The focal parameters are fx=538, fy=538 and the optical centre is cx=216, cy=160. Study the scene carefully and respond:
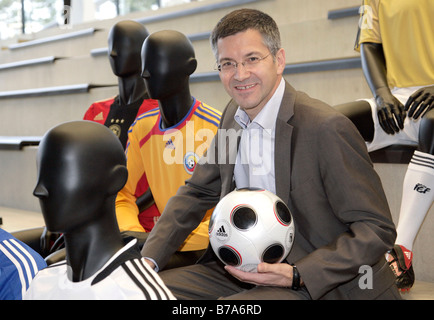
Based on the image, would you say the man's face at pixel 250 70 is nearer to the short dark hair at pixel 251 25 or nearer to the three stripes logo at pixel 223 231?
the short dark hair at pixel 251 25

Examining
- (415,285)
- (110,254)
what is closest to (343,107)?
(415,285)

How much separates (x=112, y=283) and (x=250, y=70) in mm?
793

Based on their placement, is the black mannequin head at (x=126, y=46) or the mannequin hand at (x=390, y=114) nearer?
the mannequin hand at (x=390, y=114)

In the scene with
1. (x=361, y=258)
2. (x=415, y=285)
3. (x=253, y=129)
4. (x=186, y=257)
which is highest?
(x=253, y=129)

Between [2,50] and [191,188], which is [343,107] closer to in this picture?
[191,188]

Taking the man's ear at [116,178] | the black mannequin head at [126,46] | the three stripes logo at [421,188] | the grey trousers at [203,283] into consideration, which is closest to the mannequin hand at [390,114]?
the three stripes logo at [421,188]

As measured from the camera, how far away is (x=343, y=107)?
2.42 metres

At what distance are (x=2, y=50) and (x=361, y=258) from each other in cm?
650

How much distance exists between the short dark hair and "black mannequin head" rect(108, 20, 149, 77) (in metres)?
1.22

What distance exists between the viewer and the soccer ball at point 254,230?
143 centimetres

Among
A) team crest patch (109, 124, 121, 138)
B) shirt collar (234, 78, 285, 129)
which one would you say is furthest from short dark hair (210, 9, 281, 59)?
team crest patch (109, 124, 121, 138)

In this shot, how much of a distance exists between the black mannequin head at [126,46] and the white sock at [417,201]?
1503 millimetres

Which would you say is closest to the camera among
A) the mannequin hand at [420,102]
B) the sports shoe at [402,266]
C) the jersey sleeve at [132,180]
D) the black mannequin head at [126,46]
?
the sports shoe at [402,266]
